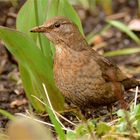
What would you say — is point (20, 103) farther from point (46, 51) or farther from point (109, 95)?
point (109, 95)

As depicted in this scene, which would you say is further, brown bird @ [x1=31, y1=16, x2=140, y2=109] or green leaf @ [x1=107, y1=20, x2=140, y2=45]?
green leaf @ [x1=107, y1=20, x2=140, y2=45]

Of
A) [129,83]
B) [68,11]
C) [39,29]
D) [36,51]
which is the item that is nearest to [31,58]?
[36,51]

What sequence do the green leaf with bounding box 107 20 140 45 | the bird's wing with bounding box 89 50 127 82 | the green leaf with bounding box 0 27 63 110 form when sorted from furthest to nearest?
the green leaf with bounding box 107 20 140 45 → the bird's wing with bounding box 89 50 127 82 → the green leaf with bounding box 0 27 63 110

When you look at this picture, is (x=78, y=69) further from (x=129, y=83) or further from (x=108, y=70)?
(x=129, y=83)

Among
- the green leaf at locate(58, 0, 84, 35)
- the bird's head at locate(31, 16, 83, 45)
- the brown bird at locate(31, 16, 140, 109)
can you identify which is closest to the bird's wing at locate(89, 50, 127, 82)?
the brown bird at locate(31, 16, 140, 109)

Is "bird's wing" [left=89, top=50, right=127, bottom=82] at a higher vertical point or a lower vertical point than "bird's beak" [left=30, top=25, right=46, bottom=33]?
lower

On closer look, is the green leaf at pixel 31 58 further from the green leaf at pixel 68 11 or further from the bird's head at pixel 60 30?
the green leaf at pixel 68 11

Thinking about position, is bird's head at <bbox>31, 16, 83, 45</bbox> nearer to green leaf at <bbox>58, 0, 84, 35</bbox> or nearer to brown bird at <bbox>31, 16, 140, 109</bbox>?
brown bird at <bbox>31, 16, 140, 109</bbox>

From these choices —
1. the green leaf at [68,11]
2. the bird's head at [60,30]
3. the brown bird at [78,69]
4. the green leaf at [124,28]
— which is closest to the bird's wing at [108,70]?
the brown bird at [78,69]
